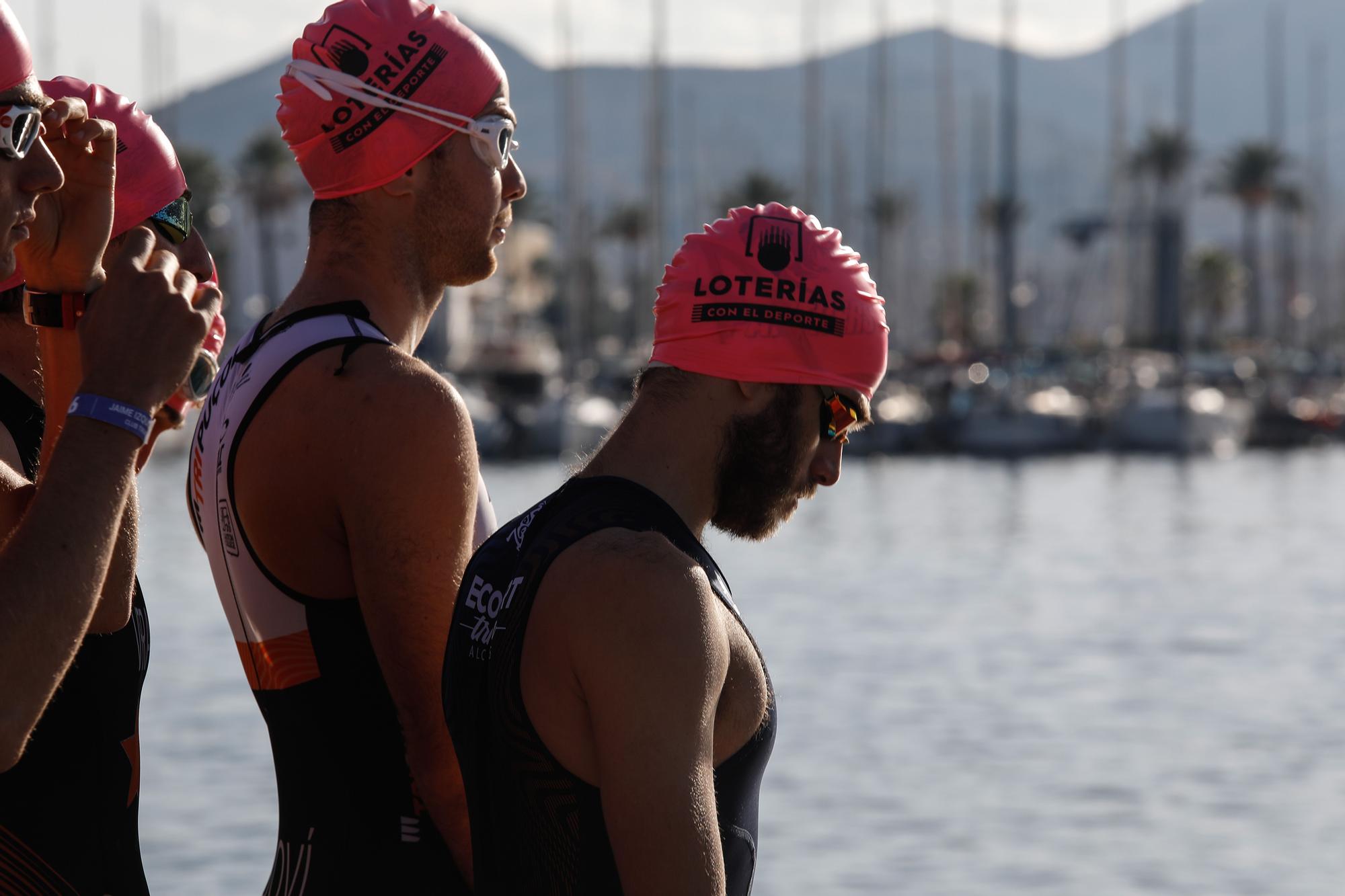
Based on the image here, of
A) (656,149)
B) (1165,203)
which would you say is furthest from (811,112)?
(1165,203)

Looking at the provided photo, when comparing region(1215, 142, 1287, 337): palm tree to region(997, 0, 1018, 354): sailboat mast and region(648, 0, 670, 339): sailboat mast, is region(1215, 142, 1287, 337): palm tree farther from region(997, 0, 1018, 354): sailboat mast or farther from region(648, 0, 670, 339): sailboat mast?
region(648, 0, 670, 339): sailboat mast

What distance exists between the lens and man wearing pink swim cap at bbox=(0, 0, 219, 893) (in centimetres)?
257

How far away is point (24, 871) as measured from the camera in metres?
3.17

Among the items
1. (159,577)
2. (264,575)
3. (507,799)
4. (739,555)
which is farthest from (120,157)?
(739,555)

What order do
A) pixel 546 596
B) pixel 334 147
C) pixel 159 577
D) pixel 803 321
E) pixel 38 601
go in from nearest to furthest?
pixel 38 601 < pixel 546 596 < pixel 803 321 < pixel 334 147 < pixel 159 577

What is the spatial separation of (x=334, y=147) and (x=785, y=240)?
104 cm

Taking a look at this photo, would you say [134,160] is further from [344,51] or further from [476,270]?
[476,270]

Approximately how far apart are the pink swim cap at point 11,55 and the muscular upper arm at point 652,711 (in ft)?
3.73

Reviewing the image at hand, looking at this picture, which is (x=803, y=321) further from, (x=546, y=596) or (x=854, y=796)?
(x=854, y=796)

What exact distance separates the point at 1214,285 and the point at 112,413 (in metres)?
132

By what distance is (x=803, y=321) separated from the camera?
10.1 feet

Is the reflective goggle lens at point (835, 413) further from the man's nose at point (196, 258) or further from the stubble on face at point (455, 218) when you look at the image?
the man's nose at point (196, 258)

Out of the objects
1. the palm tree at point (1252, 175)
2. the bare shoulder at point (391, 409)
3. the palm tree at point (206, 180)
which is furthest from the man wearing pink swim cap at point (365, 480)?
the palm tree at point (1252, 175)

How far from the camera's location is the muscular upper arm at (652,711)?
8.73 ft
